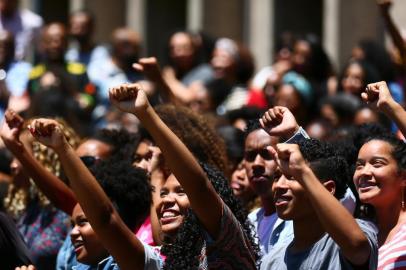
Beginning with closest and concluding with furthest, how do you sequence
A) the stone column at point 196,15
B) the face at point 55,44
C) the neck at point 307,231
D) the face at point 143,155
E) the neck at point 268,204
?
the neck at point 307,231
the neck at point 268,204
the face at point 143,155
the face at point 55,44
the stone column at point 196,15

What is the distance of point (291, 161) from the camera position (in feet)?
17.9

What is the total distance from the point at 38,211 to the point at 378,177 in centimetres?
283

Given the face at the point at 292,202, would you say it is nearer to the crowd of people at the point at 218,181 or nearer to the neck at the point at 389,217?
the crowd of people at the point at 218,181

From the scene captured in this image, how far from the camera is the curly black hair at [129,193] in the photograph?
22.9ft

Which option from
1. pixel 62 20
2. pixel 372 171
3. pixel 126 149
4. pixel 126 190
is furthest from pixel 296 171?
pixel 62 20

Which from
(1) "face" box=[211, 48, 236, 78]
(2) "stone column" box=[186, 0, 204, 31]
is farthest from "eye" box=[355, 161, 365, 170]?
(2) "stone column" box=[186, 0, 204, 31]

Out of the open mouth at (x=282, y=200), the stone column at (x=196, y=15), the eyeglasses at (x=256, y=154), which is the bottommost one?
the stone column at (x=196, y=15)

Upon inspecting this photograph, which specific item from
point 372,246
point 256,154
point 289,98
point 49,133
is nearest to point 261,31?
point 289,98

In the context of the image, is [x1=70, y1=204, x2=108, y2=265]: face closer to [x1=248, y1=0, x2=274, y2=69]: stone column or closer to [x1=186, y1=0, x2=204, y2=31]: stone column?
[x1=248, y1=0, x2=274, y2=69]: stone column

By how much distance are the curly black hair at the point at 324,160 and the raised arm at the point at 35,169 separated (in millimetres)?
1918

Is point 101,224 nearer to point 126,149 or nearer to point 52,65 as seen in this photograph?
point 126,149

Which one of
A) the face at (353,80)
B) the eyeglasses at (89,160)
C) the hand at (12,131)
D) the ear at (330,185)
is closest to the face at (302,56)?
the face at (353,80)

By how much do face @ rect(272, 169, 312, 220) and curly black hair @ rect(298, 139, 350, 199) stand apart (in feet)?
0.60

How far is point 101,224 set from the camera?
5922 mm
